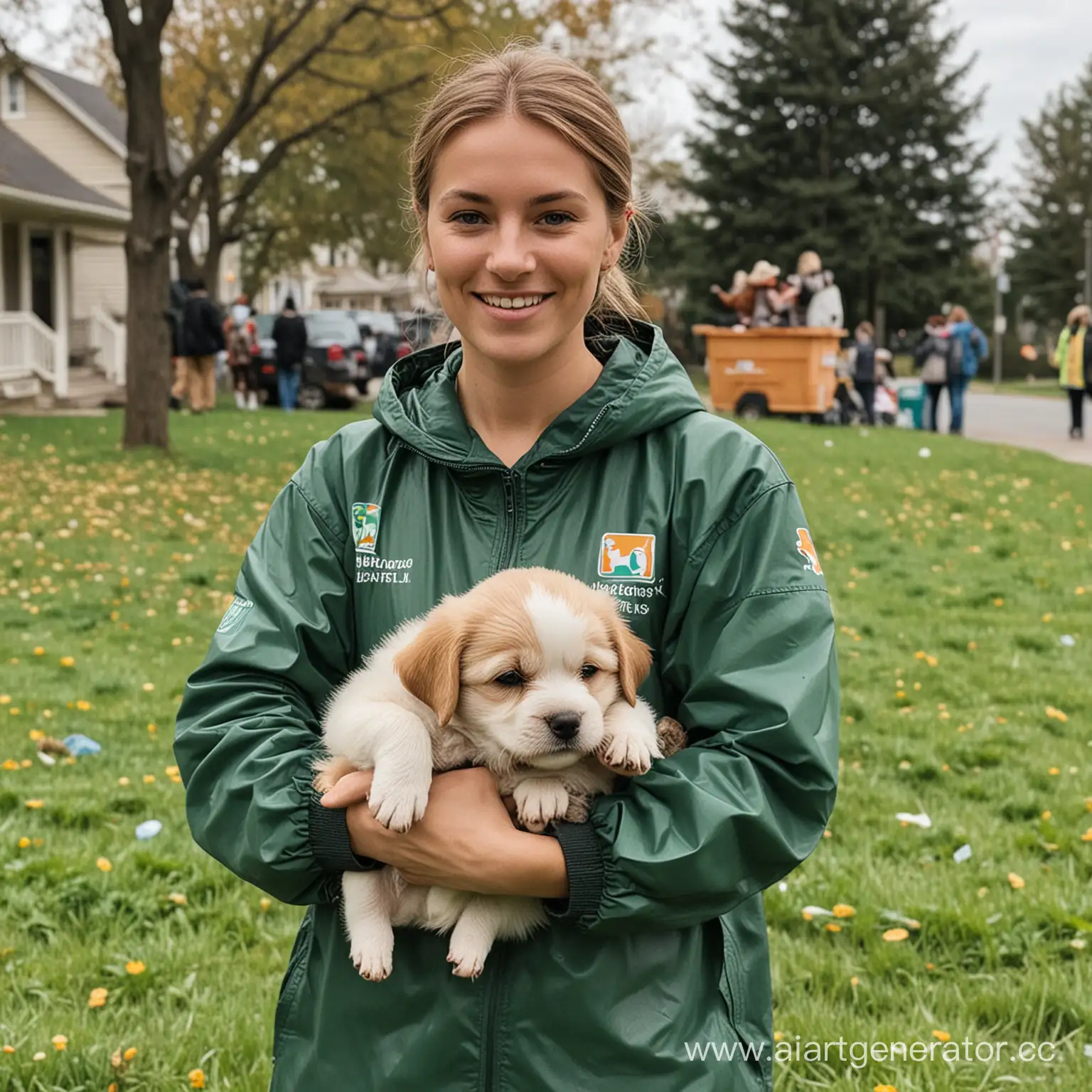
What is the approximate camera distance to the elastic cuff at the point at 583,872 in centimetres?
214

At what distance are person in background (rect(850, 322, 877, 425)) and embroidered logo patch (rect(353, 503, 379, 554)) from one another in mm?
22693

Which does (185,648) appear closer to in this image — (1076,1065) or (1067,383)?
(1076,1065)

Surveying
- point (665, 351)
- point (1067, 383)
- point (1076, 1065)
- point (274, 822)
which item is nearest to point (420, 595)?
point (274, 822)

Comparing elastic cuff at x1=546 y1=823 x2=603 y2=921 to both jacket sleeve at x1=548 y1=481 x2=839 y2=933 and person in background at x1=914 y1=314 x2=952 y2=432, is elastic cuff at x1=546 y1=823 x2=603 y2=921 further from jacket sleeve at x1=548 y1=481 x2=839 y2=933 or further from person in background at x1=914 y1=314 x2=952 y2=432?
person in background at x1=914 y1=314 x2=952 y2=432

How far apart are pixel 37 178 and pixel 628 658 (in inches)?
1262

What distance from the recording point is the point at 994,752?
6762 millimetres

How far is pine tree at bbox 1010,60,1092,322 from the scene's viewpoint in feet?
230

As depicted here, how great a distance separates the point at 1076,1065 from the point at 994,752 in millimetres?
2898

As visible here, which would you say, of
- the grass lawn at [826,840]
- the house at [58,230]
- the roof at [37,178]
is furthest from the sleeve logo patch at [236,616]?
the roof at [37,178]

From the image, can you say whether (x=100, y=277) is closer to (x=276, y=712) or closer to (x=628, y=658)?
(x=276, y=712)

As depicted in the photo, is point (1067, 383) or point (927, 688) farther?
point (1067, 383)

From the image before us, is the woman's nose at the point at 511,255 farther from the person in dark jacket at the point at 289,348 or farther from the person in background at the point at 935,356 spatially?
the person in dark jacket at the point at 289,348

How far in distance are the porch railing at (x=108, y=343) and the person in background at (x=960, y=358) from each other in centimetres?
2068

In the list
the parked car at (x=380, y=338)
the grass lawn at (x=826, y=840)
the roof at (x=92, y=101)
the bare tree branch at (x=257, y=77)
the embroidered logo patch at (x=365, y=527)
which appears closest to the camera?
the embroidered logo patch at (x=365, y=527)
